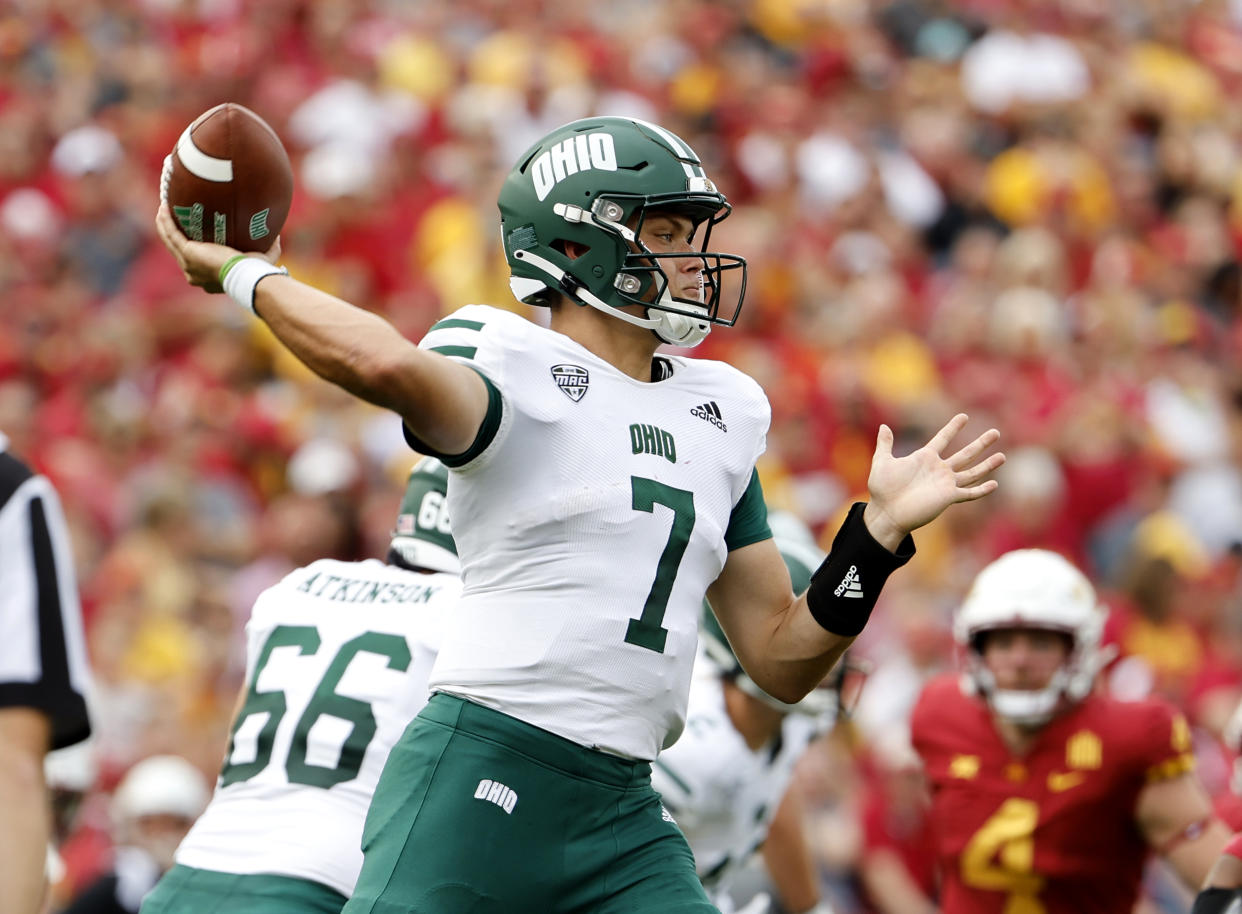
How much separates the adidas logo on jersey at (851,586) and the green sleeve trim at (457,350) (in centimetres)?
89

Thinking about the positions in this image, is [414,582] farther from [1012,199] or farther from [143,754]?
[1012,199]

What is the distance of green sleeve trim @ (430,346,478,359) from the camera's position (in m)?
3.66

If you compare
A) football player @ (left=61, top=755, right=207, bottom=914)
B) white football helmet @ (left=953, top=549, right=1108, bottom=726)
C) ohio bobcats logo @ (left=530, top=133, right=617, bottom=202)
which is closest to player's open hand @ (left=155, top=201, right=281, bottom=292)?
ohio bobcats logo @ (left=530, top=133, right=617, bottom=202)

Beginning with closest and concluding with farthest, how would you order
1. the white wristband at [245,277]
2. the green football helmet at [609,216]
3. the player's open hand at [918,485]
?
the white wristband at [245,277], the player's open hand at [918,485], the green football helmet at [609,216]

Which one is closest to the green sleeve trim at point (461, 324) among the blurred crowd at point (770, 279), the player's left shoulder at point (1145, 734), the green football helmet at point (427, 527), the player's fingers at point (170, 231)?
the player's fingers at point (170, 231)

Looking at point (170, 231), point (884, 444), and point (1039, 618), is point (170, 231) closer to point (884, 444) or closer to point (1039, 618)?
point (884, 444)

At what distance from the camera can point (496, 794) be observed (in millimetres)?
3619

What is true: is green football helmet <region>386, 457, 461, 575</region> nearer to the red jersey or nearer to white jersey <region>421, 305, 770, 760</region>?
white jersey <region>421, 305, 770, 760</region>

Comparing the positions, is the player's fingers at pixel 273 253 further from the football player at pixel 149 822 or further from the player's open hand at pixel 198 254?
the football player at pixel 149 822

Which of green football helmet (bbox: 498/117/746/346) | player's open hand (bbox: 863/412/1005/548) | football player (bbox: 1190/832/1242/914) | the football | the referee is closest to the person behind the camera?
the referee

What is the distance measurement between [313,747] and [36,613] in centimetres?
152

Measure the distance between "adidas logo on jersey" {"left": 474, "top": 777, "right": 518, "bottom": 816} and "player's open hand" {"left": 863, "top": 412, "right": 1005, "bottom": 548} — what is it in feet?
3.01

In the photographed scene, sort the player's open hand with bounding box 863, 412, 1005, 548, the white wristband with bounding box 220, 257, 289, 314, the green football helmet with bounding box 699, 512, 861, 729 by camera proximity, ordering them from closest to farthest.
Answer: the white wristband with bounding box 220, 257, 289, 314 < the player's open hand with bounding box 863, 412, 1005, 548 < the green football helmet with bounding box 699, 512, 861, 729

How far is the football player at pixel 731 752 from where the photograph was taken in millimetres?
5516
